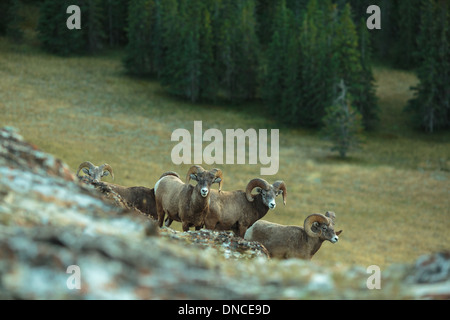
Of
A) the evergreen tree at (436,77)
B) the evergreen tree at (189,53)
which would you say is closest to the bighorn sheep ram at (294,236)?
the evergreen tree at (436,77)

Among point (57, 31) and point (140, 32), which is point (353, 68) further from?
point (57, 31)

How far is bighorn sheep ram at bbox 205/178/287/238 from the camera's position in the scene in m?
16.7

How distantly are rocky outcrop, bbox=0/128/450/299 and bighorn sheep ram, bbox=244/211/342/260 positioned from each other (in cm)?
978

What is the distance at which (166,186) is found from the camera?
1739 cm

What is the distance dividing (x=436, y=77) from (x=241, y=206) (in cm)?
6694

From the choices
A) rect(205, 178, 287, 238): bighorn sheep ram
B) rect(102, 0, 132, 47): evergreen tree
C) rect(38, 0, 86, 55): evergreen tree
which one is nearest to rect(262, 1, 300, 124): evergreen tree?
rect(38, 0, 86, 55): evergreen tree

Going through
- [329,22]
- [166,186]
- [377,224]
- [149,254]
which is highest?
[329,22]

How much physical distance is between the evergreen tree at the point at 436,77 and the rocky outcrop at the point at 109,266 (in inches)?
2978

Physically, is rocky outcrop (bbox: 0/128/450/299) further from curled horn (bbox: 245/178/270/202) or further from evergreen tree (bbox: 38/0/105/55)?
evergreen tree (bbox: 38/0/105/55)

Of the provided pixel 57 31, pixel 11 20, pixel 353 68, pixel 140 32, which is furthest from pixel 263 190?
pixel 11 20
